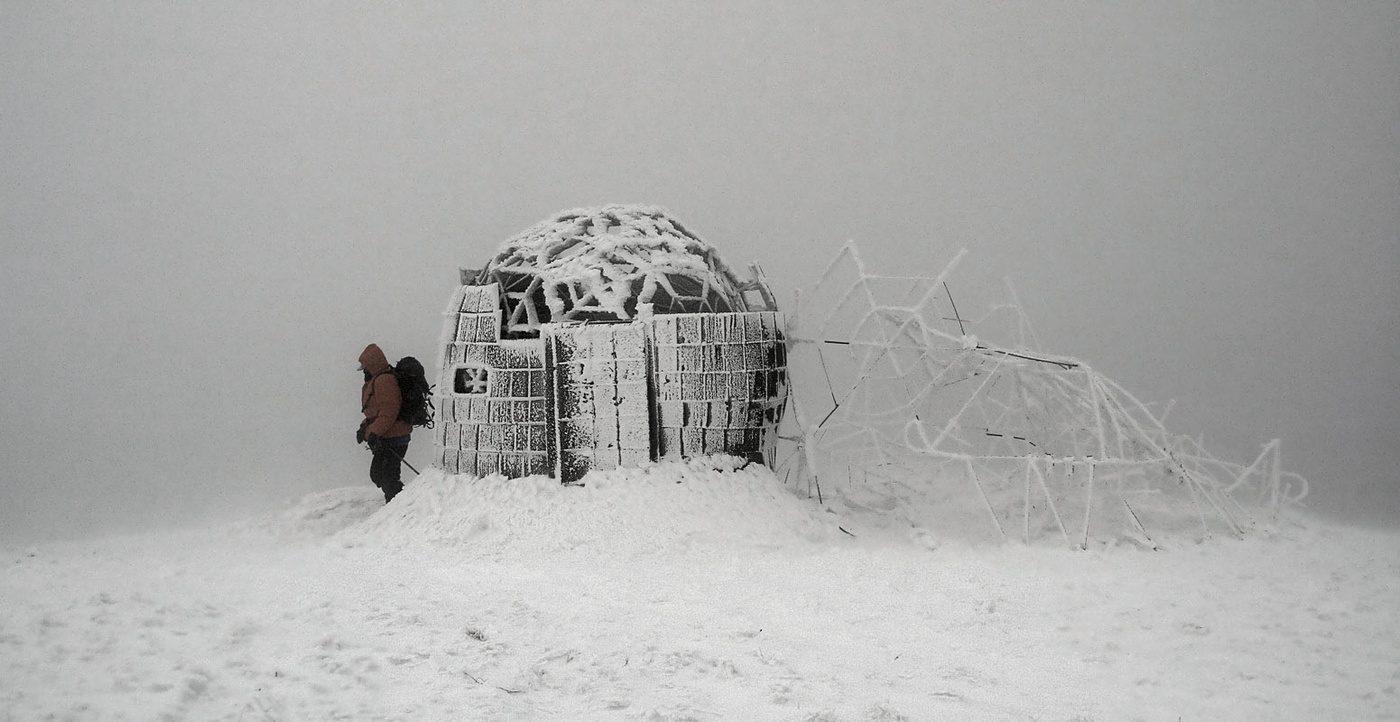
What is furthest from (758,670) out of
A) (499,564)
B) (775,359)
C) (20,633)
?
(775,359)

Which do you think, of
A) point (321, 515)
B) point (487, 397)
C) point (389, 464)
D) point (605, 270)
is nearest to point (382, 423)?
point (389, 464)

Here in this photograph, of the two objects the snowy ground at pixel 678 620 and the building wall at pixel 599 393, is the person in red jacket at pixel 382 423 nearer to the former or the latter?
the building wall at pixel 599 393

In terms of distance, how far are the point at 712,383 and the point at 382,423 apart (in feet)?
12.4

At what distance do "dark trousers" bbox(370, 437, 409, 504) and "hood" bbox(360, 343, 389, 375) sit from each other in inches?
32.7

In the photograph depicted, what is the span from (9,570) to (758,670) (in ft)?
19.0

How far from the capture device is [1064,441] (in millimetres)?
10445

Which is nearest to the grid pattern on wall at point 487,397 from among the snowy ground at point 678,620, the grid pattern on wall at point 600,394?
the grid pattern on wall at point 600,394

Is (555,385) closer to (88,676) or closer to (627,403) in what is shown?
(627,403)

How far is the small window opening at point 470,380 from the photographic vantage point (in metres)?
9.49

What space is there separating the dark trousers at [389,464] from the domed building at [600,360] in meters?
0.55

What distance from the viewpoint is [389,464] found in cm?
1021

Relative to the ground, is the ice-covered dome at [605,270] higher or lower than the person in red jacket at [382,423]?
higher

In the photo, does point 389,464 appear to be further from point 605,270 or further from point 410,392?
point 605,270

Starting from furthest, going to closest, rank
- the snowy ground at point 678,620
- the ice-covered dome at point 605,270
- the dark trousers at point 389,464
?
the dark trousers at point 389,464 → the ice-covered dome at point 605,270 → the snowy ground at point 678,620
